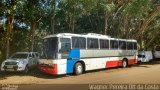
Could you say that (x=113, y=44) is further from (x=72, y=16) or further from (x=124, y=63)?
(x=72, y=16)

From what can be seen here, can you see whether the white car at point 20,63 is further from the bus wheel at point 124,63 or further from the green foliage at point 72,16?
the bus wheel at point 124,63

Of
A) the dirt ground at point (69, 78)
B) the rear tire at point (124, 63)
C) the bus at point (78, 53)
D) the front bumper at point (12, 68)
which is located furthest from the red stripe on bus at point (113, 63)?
the front bumper at point (12, 68)

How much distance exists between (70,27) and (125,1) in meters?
6.85

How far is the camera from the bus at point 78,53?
2017 cm

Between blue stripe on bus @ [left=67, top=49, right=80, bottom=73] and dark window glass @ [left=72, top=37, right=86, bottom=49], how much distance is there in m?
0.37

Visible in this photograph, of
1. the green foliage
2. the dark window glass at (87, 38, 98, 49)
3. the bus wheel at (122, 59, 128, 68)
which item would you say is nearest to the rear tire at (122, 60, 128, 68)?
the bus wheel at (122, 59, 128, 68)

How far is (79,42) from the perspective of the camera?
21.8 metres

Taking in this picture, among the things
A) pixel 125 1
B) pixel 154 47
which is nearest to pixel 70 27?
pixel 125 1

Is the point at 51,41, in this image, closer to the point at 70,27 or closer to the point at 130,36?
the point at 70,27

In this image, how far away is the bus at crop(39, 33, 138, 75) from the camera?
66.2ft

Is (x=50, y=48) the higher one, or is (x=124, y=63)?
(x=50, y=48)

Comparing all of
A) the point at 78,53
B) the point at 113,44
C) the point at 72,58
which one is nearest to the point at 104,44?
the point at 113,44

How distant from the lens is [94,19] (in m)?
37.0

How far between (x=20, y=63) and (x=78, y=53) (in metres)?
4.40
